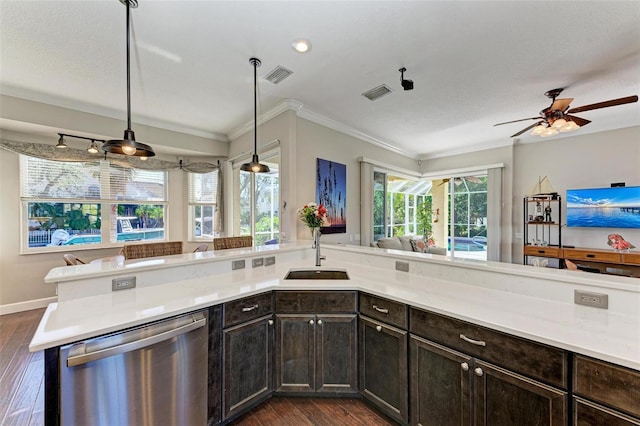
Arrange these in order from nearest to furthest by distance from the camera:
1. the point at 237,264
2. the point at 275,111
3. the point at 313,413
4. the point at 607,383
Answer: the point at 607,383, the point at 313,413, the point at 237,264, the point at 275,111

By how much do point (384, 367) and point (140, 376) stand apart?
60.7 inches

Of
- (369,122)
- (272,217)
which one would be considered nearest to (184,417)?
(272,217)

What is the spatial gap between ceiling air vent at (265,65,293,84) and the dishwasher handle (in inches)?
98.6

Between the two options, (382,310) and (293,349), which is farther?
(293,349)

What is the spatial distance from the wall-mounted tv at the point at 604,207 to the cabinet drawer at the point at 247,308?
568 centimetres

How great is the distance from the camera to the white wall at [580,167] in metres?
4.24

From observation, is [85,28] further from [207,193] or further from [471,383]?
[471,383]

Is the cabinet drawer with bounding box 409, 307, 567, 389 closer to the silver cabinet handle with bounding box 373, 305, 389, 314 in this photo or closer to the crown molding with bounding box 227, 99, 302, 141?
the silver cabinet handle with bounding box 373, 305, 389, 314

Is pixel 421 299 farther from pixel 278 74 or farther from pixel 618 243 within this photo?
pixel 618 243

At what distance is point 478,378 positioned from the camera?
139 cm

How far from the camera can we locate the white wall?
424 cm

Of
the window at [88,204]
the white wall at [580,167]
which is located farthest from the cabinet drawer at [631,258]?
the window at [88,204]

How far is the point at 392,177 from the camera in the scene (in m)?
6.39

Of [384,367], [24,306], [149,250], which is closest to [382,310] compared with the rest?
[384,367]
